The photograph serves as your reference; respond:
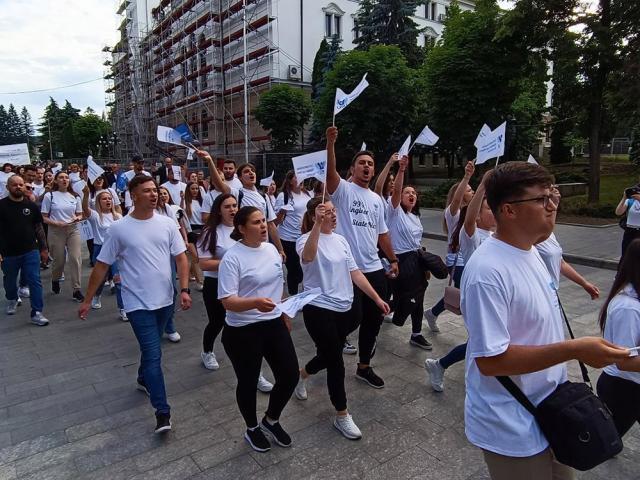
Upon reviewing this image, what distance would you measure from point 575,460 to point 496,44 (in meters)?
19.4

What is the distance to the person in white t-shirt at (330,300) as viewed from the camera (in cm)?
351

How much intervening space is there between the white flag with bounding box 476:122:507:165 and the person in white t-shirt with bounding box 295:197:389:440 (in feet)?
7.84

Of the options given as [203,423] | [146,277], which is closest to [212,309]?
[146,277]

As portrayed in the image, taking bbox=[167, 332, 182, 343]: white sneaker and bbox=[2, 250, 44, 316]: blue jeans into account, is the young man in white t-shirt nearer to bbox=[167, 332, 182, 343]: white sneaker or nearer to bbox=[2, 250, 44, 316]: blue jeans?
bbox=[167, 332, 182, 343]: white sneaker

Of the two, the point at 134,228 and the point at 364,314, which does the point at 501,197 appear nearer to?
the point at 364,314

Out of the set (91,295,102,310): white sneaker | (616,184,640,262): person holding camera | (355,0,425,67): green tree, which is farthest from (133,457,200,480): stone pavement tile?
(355,0,425,67): green tree

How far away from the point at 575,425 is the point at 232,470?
2.26 metres

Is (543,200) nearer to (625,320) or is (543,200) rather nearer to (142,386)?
(625,320)

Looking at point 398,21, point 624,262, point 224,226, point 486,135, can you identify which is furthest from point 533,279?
point 398,21

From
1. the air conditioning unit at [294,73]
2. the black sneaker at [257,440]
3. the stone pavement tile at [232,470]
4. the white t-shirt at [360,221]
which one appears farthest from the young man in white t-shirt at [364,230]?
the air conditioning unit at [294,73]

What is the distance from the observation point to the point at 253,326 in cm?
324

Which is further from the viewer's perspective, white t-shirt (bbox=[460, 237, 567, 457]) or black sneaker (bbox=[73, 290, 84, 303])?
black sneaker (bbox=[73, 290, 84, 303])

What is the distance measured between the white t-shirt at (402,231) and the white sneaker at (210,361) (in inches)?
88.3

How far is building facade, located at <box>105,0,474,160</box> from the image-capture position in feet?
113
